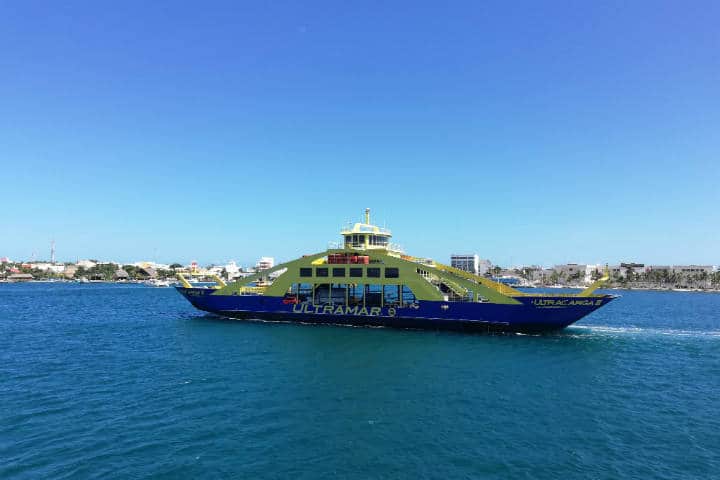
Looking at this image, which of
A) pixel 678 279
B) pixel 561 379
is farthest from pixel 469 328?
pixel 678 279

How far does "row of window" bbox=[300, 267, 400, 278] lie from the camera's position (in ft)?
146

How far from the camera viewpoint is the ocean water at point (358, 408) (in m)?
15.3

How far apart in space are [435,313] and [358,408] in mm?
22884

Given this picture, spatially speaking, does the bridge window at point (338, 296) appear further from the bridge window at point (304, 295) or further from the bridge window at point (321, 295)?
the bridge window at point (304, 295)

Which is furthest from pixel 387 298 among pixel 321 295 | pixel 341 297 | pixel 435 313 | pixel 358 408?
pixel 358 408

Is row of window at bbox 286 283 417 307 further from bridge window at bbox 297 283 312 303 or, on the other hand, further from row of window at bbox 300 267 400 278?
row of window at bbox 300 267 400 278

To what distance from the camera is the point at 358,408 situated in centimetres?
2108

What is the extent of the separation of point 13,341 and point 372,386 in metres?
36.0

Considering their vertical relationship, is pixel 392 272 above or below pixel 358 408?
above

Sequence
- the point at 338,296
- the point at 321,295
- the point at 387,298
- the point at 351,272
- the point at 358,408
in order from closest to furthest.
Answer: the point at 358,408
the point at 351,272
the point at 338,296
the point at 321,295
the point at 387,298

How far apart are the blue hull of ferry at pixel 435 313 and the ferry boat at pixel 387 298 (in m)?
0.09

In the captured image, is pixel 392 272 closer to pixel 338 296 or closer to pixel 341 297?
pixel 341 297

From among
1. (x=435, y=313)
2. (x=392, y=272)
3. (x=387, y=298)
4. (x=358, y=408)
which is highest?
(x=392, y=272)

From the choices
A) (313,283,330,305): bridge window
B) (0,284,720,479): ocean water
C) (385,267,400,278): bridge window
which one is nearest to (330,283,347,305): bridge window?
(313,283,330,305): bridge window
